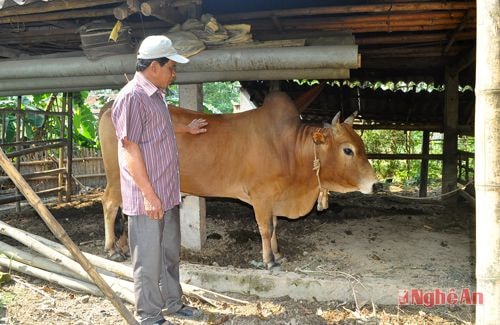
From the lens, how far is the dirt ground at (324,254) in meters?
3.80

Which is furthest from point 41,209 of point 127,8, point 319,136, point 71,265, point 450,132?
point 450,132

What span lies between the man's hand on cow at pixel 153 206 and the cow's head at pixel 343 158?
1997mm

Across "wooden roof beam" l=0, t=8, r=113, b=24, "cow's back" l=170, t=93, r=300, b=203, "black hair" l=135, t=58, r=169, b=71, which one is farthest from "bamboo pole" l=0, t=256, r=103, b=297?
"wooden roof beam" l=0, t=8, r=113, b=24

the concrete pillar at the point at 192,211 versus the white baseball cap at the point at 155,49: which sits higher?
the white baseball cap at the point at 155,49

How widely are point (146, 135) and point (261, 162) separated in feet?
6.13

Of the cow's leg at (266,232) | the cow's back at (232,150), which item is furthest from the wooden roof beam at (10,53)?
the cow's leg at (266,232)

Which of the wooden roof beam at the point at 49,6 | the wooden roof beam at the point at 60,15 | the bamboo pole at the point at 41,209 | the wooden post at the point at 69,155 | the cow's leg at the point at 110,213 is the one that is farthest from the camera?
the wooden post at the point at 69,155

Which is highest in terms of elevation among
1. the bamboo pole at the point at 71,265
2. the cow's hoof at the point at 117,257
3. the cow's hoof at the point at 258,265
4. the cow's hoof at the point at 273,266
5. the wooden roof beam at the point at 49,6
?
the wooden roof beam at the point at 49,6

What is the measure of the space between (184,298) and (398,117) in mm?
6092

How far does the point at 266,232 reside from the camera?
4.88 m

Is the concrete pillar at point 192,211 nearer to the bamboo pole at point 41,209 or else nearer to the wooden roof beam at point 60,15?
the wooden roof beam at point 60,15

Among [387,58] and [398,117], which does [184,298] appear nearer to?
[387,58]

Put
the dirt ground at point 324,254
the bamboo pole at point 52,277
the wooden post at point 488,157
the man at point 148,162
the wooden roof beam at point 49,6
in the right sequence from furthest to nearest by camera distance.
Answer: the bamboo pole at point 52,277 → the wooden roof beam at point 49,6 → the dirt ground at point 324,254 → the man at point 148,162 → the wooden post at point 488,157

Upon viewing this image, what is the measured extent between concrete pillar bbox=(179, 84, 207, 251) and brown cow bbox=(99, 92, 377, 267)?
338 millimetres
